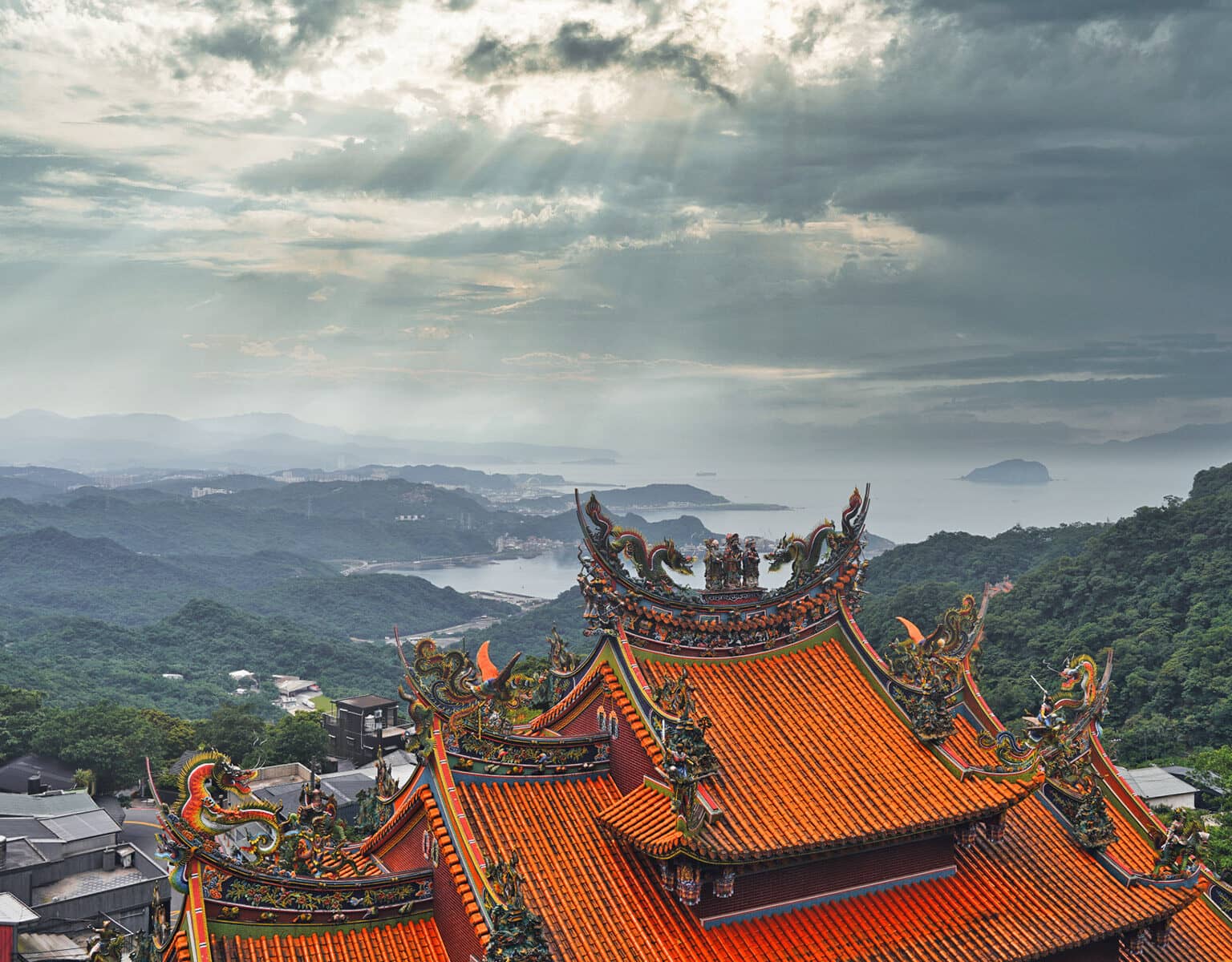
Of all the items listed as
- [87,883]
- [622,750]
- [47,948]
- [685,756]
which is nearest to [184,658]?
[87,883]

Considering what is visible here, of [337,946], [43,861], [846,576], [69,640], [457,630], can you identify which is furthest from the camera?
[457,630]

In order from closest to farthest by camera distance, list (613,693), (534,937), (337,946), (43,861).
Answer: (534,937)
(337,946)
(613,693)
(43,861)

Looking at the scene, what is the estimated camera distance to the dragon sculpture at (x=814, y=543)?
15156mm

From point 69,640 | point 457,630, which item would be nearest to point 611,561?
point 69,640

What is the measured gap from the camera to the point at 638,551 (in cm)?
1409

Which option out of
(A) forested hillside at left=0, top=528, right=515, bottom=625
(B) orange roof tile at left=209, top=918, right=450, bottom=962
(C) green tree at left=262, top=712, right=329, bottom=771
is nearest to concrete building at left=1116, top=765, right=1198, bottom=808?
(B) orange roof tile at left=209, top=918, right=450, bottom=962

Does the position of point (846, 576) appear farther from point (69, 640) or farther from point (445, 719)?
point (69, 640)

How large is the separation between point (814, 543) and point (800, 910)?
486 cm

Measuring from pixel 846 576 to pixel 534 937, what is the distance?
690cm

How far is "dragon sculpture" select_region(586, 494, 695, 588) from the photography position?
13.8 meters

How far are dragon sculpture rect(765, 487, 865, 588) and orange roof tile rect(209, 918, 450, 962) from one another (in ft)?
21.4

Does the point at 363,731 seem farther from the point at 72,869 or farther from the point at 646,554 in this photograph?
the point at 646,554

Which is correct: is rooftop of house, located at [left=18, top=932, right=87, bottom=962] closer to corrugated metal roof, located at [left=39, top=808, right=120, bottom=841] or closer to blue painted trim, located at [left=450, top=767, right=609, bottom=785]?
corrugated metal roof, located at [left=39, top=808, right=120, bottom=841]

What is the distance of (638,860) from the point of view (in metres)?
12.4
